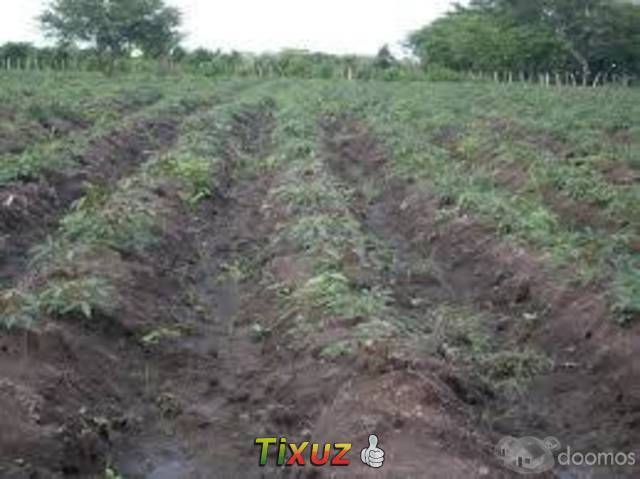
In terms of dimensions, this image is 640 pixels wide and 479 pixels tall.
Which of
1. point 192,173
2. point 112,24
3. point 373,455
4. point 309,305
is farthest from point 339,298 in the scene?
point 112,24

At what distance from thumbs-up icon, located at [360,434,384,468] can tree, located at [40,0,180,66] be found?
49.7 meters

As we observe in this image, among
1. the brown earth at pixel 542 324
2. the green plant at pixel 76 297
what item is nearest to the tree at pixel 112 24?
the brown earth at pixel 542 324

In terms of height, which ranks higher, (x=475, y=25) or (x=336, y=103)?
(x=475, y=25)

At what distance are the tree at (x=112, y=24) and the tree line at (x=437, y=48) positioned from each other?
54 millimetres

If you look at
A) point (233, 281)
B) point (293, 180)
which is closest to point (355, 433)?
point (233, 281)

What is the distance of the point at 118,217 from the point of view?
10781 millimetres

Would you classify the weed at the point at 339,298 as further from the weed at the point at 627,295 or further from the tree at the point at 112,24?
the tree at the point at 112,24

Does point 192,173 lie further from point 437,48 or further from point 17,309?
point 437,48

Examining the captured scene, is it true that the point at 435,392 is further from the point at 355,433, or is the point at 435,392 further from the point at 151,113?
the point at 151,113

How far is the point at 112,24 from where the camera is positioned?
5484 centimetres

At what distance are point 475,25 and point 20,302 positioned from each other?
51.0 metres

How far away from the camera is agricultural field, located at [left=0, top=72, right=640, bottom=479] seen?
6.50 m

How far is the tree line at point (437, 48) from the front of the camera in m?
50.9

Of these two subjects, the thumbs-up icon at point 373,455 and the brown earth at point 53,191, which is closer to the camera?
the thumbs-up icon at point 373,455
